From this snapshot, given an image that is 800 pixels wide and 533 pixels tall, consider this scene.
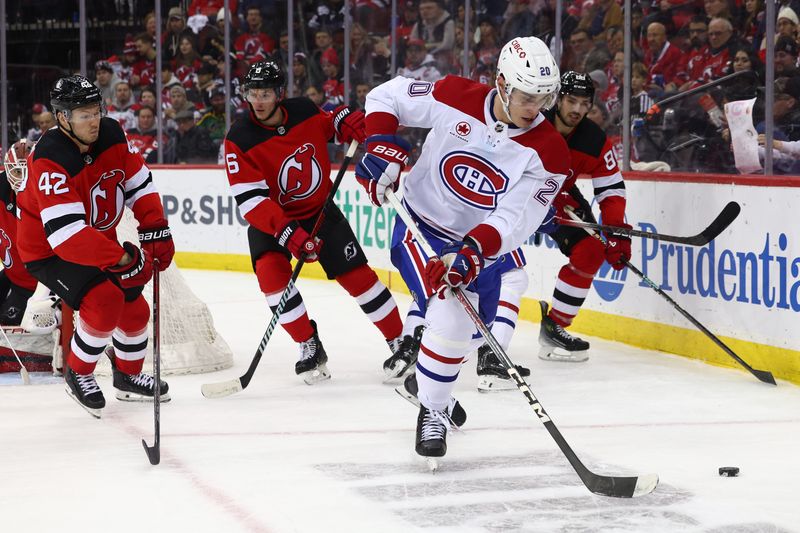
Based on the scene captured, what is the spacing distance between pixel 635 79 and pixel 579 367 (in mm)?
1566

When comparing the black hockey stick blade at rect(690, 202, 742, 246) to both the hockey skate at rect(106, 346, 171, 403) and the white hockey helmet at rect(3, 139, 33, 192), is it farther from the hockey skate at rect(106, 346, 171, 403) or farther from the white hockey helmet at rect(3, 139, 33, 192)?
the white hockey helmet at rect(3, 139, 33, 192)

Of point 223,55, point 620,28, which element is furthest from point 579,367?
point 223,55

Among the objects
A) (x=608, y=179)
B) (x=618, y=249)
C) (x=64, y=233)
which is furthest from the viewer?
(x=608, y=179)

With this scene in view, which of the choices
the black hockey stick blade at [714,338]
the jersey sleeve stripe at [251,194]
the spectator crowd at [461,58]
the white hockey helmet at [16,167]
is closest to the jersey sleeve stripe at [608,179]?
the black hockey stick blade at [714,338]

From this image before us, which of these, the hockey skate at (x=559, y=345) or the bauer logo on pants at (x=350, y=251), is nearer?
the bauer logo on pants at (x=350, y=251)

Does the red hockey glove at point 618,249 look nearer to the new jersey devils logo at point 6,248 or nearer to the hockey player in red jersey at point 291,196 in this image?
the hockey player in red jersey at point 291,196

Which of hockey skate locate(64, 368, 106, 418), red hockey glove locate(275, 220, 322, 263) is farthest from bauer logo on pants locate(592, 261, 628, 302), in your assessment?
hockey skate locate(64, 368, 106, 418)

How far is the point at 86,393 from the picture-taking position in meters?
3.54

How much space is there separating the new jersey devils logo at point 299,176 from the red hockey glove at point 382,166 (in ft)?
2.73

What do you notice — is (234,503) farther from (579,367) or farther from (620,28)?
(620,28)

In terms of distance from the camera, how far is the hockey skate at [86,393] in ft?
11.6

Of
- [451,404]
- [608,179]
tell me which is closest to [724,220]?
[608,179]

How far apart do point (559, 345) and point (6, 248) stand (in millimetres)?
2236

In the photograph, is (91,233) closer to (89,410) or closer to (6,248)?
(89,410)
